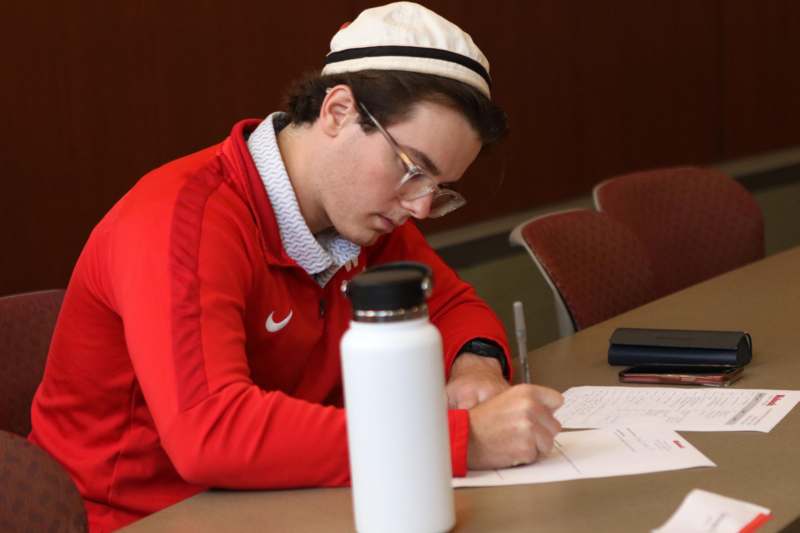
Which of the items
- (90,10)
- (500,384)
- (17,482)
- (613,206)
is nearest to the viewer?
(17,482)

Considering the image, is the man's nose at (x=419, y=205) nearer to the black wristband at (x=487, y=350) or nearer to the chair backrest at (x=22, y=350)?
the black wristband at (x=487, y=350)

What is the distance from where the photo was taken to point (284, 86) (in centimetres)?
394

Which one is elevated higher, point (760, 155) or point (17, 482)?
point (17, 482)

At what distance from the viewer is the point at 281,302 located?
1.81m

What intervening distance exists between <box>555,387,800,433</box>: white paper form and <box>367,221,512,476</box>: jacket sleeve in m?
0.22

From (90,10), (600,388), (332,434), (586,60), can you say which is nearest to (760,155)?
(586,60)

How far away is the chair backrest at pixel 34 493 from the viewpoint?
145cm

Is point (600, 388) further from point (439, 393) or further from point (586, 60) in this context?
point (586, 60)

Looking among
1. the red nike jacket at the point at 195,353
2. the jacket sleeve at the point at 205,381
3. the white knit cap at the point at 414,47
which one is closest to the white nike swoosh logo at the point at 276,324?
the red nike jacket at the point at 195,353

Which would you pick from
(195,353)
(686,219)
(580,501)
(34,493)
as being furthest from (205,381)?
(686,219)

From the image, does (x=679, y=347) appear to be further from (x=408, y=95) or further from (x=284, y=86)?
(x=284, y=86)

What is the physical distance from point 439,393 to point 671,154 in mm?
4803

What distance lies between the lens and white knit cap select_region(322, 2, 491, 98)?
5.66 feet

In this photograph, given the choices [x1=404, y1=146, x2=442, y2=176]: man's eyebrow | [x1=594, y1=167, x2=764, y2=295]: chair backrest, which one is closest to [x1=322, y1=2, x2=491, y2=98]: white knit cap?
[x1=404, y1=146, x2=442, y2=176]: man's eyebrow
